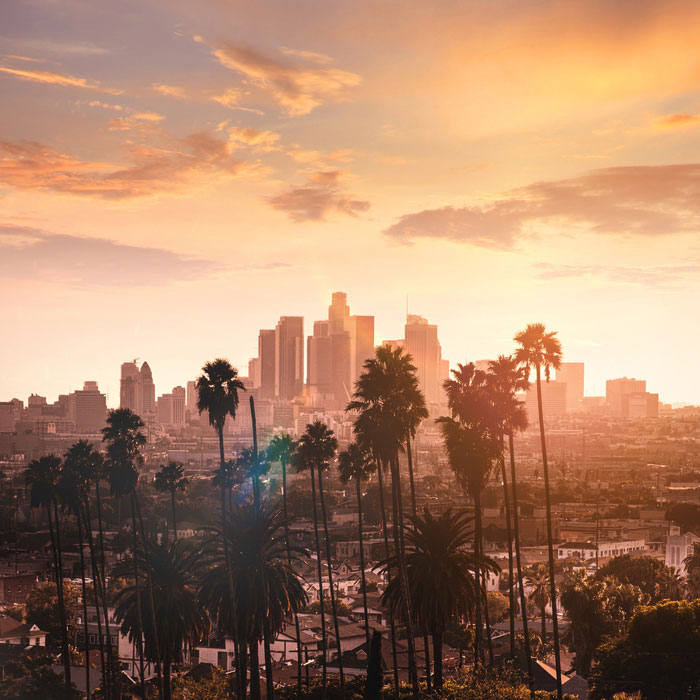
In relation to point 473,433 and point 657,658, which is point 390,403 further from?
point 657,658

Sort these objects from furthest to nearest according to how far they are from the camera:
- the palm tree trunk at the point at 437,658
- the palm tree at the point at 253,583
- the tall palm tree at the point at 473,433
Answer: the tall palm tree at the point at 473,433 → the palm tree trunk at the point at 437,658 → the palm tree at the point at 253,583

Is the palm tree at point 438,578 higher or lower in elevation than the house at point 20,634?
higher

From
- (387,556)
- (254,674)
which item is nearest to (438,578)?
(387,556)

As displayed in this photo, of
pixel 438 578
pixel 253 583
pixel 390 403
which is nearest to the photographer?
pixel 253 583

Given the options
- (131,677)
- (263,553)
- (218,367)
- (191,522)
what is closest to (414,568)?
(263,553)

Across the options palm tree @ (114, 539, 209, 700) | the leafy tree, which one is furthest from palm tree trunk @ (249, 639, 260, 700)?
the leafy tree

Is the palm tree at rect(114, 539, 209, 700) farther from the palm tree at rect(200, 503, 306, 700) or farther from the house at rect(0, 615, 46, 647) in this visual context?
the house at rect(0, 615, 46, 647)

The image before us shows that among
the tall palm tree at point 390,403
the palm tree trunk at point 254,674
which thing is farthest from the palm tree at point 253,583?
the tall palm tree at point 390,403

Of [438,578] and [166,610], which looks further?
[166,610]

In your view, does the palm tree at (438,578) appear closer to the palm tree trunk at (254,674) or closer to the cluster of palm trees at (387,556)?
the cluster of palm trees at (387,556)
